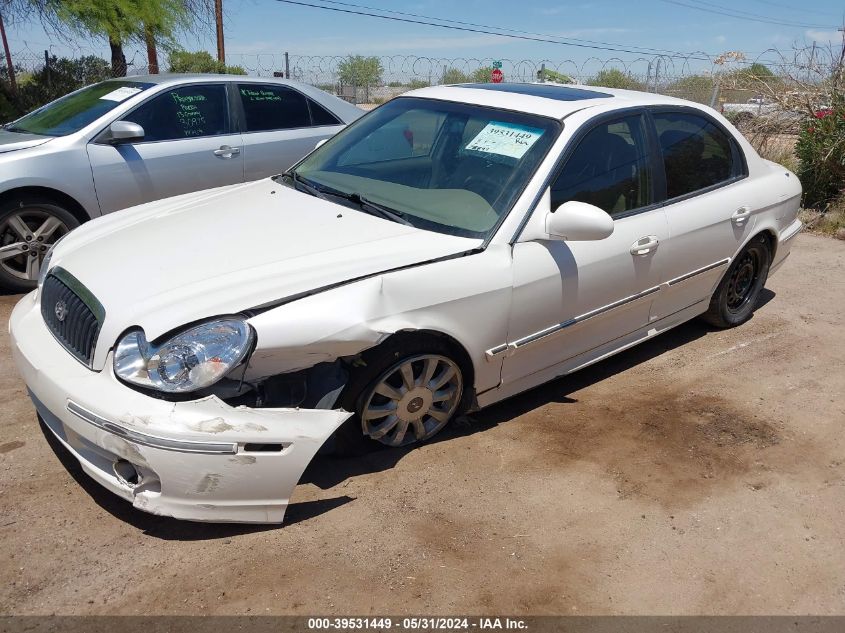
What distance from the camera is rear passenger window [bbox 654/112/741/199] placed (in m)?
4.35

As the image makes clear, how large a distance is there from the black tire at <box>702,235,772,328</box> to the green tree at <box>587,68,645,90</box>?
16.1 m

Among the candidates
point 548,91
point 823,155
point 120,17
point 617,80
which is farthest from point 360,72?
point 548,91

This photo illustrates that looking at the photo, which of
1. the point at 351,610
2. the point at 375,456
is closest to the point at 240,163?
the point at 375,456

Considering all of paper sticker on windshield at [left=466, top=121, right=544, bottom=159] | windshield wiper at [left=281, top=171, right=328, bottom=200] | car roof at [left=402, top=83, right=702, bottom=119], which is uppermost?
car roof at [left=402, top=83, right=702, bottom=119]

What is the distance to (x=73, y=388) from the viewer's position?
112 inches

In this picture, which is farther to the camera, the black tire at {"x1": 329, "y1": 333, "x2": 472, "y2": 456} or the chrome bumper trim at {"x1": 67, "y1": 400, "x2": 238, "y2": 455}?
the black tire at {"x1": 329, "y1": 333, "x2": 472, "y2": 456}

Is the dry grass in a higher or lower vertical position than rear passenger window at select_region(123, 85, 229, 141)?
lower

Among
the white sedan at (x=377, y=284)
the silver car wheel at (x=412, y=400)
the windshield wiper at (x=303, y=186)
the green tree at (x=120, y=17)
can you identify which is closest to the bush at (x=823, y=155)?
the white sedan at (x=377, y=284)

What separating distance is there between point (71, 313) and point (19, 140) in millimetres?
3274

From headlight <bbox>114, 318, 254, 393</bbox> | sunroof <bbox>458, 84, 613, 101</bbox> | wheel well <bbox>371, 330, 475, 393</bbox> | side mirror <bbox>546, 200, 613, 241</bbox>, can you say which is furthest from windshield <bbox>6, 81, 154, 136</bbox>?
side mirror <bbox>546, 200, 613, 241</bbox>

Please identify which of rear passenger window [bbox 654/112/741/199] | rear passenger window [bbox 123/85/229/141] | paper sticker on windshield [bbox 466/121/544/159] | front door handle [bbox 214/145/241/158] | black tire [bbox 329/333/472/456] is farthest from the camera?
front door handle [bbox 214/145/241/158]

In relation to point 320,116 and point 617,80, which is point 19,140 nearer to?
point 320,116

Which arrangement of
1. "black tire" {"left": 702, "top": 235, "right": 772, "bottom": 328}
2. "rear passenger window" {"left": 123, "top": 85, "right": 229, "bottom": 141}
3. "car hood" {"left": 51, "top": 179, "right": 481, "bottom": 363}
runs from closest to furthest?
"car hood" {"left": 51, "top": 179, "right": 481, "bottom": 363} < "black tire" {"left": 702, "top": 235, "right": 772, "bottom": 328} < "rear passenger window" {"left": 123, "top": 85, "right": 229, "bottom": 141}

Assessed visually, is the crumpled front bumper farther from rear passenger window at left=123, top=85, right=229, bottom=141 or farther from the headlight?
rear passenger window at left=123, top=85, right=229, bottom=141
